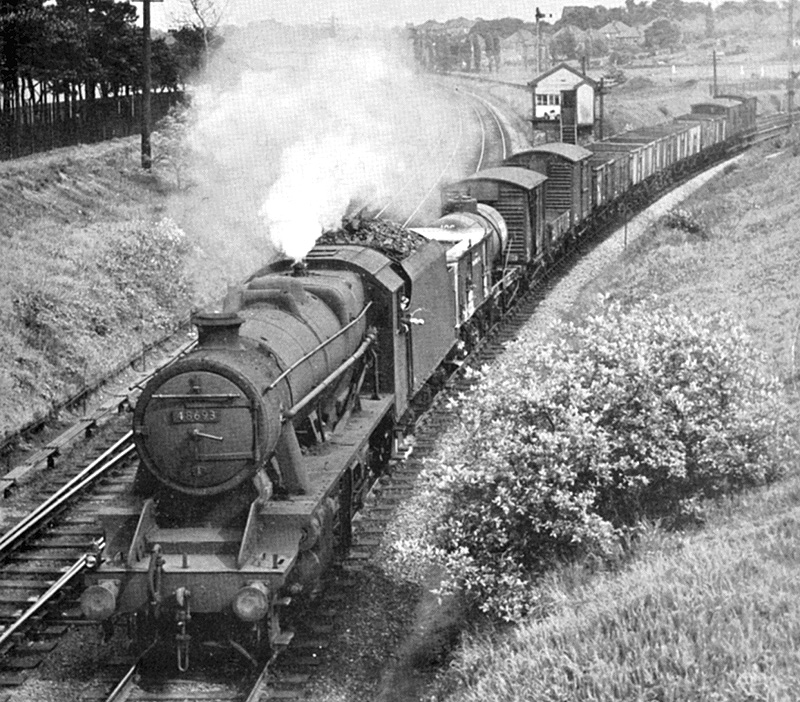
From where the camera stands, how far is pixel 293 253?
44.1 ft

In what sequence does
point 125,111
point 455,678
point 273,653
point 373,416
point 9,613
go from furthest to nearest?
point 125,111 < point 373,416 < point 9,613 < point 273,653 < point 455,678

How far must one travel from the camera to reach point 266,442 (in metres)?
9.98

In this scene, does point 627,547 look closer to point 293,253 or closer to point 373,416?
point 373,416

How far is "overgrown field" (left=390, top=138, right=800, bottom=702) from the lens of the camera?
8023mm

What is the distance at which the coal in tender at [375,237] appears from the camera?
15.0m

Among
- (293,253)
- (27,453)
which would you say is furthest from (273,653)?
(27,453)

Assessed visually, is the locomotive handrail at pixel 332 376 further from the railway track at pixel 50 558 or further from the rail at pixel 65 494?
the rail at pixel 65 494

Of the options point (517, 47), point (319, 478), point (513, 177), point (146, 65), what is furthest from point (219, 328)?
point (517, 47)

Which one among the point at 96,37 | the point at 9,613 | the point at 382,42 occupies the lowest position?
the point at 9,613

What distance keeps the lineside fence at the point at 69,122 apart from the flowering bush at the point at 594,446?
26.5 m

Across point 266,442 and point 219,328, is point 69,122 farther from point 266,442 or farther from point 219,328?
point 266,442

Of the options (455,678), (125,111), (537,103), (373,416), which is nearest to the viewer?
(455,678)

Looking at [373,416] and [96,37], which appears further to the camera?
[96,37]

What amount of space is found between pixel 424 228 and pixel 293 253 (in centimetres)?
699
